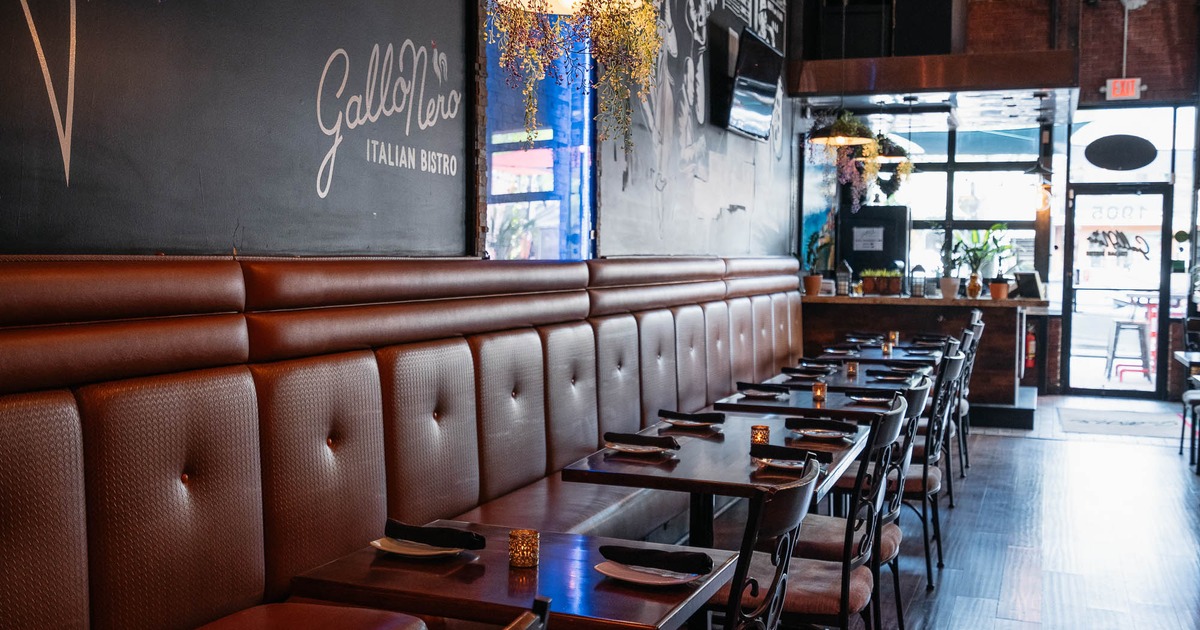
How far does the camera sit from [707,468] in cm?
315

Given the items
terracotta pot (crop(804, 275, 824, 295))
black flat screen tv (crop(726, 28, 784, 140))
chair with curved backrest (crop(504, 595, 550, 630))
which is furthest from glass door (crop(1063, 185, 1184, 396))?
chair with curved backrest (crop(504, 595, 550, 630))

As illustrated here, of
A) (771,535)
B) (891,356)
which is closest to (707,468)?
(771,535)

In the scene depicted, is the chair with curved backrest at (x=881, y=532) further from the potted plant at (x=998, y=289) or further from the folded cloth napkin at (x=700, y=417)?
the potted plant at (x=998, y=289)

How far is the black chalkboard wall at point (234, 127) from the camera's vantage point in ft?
7.32

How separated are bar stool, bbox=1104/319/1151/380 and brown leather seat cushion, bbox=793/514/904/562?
9.14 m

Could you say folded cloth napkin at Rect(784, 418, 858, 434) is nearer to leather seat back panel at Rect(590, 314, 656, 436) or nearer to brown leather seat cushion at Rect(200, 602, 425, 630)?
leather seat back panel at Rect(590, 314, 656, 436)

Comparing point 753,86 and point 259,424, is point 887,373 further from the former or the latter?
point 259,424

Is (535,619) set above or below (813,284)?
below

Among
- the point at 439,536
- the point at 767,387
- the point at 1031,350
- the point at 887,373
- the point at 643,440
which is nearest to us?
the point at 439,536

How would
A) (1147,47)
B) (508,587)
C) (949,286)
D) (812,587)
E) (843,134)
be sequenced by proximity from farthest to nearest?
(1147,47), (949,286), (843,134), (812,587), (508,587)

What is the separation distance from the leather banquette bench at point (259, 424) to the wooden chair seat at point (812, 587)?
671 mm

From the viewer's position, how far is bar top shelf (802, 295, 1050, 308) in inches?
334

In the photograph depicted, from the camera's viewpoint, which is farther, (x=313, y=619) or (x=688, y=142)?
(x=688, y=142)

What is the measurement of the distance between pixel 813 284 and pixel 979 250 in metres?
1.55
